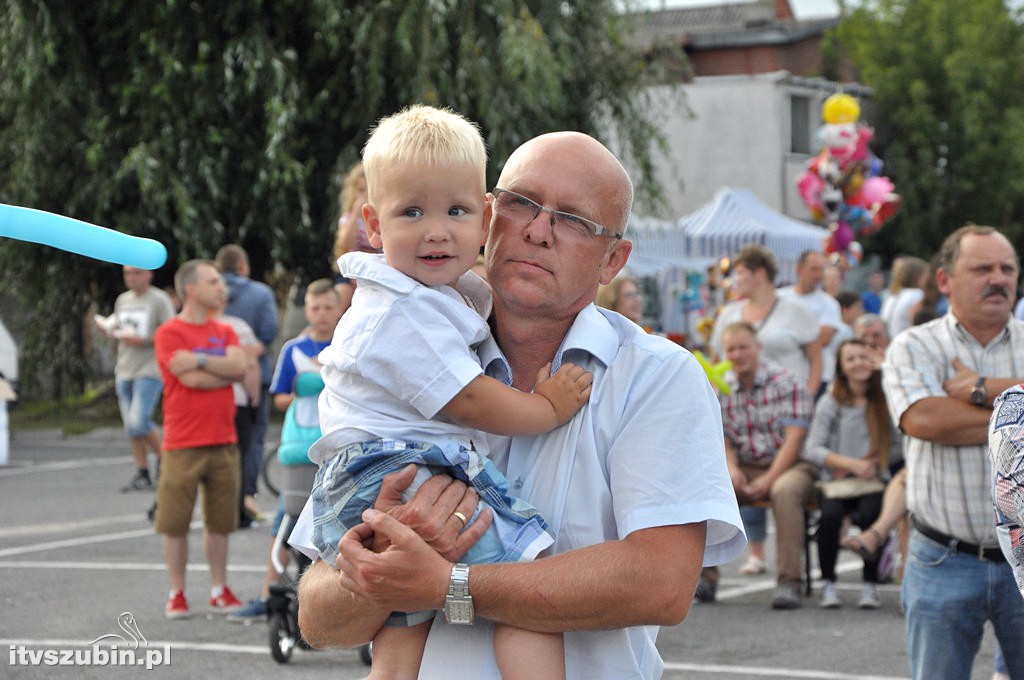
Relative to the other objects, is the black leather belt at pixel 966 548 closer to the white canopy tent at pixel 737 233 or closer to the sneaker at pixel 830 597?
the sneaker at pixel 830 597

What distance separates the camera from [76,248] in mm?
1989

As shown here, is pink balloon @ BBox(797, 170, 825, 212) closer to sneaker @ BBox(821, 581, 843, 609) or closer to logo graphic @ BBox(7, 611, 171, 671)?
sneaker @ BBox(821, 581, 843, 609)

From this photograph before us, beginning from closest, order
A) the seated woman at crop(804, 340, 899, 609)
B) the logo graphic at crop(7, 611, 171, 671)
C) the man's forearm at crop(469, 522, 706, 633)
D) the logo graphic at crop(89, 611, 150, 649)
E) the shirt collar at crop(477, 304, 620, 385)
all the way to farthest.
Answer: the man's forearm at crop(469, 522, 706, 633)
the shirt collar at crop(477, 304, 620, 385)
the logo graphic at crop(7, 611, 171, 671)
the logo graphic at crop(89, 611, 150, 649)
the seated woman at crop(804, 340, 899, 609)

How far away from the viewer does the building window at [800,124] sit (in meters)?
40.5

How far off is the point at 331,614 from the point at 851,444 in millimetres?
7024

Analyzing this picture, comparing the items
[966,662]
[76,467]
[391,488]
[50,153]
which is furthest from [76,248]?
[50,153]

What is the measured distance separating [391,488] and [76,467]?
47.8 ft

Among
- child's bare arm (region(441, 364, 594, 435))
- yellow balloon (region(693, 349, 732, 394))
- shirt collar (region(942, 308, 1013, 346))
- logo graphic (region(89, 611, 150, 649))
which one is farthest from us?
yellow balloon (region(693, 349, 732, 394))

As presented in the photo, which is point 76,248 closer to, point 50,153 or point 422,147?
point 422,147

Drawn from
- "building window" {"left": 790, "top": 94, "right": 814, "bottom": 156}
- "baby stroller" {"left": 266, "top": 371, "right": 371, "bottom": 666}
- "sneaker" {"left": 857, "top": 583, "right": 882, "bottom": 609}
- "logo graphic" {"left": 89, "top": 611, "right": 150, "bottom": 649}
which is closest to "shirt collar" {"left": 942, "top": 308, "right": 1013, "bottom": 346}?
"baby stroller" {"left": 266, "top": 371, "right": 371, "bottom": 666}

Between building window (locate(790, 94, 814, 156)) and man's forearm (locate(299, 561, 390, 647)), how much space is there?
1516 inches

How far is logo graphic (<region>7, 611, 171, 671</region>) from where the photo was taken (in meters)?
7.29

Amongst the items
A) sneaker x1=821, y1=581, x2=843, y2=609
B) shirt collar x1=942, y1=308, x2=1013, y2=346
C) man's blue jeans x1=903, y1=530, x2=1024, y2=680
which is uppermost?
shirt collar x1=942, y1=308, x2=1013, y2=346

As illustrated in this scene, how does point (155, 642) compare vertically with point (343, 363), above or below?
below
